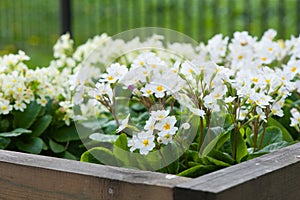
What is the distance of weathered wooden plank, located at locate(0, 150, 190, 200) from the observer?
134 centimetres

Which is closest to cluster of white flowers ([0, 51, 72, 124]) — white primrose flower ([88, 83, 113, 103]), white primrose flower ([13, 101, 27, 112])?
white primrose flower ([13, 101, 27, 112])

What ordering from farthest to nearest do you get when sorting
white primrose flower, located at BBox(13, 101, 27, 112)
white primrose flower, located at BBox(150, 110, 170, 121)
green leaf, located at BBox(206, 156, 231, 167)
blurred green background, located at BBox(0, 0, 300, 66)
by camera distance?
blurred green background, located at BBox(0, 0, 300, 66)
white primrose flower, located at BBox(13, 101, 27, 112)
green leaf, located at BBox(206, 156, 231, 167)
white primrose flower, located at BBox(150, 110, 170, 121)

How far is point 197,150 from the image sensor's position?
186 centimetres

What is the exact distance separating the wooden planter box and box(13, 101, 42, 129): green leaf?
61cm

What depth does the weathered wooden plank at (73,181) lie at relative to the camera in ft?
4.39

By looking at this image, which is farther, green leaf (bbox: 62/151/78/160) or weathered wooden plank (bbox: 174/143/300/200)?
green leaf (bbox: 62/151/78/160)

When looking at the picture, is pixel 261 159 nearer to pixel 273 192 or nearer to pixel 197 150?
pixel 273 192

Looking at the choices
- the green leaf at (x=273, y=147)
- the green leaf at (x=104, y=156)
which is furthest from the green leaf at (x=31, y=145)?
the green leaf at (x=273, y=147)

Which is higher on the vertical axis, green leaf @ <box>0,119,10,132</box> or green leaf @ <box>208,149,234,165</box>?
green leaf @ <box>0,119,10,132</box>

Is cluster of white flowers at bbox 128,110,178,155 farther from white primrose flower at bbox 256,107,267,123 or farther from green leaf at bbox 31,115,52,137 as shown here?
green leaf at bbox 31,115,52,137

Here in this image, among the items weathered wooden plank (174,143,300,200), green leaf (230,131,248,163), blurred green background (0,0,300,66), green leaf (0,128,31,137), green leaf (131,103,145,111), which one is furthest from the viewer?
blurred green background (0,0,300,66)

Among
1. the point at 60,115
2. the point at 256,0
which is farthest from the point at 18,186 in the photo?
the point at 256,0

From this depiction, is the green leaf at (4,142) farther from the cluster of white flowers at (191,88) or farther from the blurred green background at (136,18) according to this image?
the blurred green background at (136,18)

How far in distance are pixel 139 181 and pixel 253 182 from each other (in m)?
0.23
